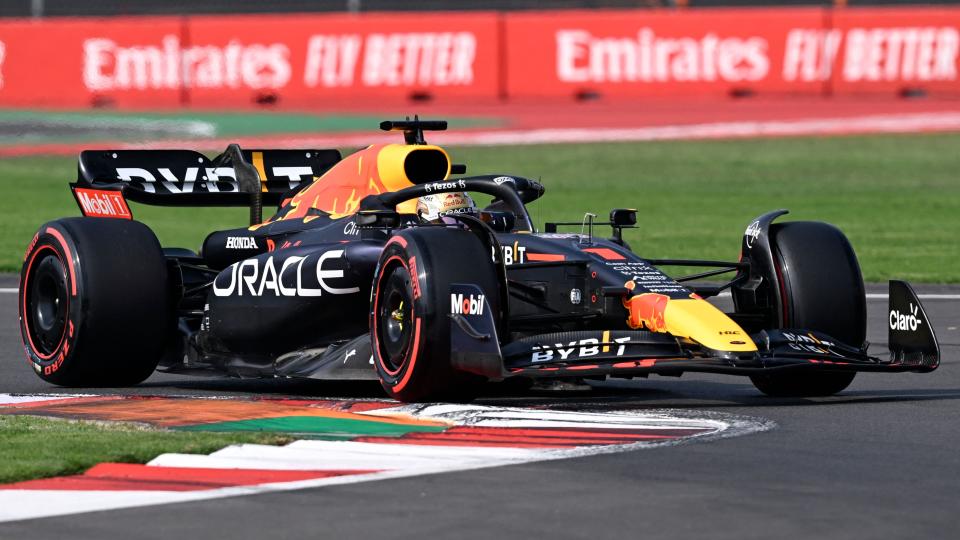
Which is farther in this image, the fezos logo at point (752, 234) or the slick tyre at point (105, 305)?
the slick tyre at point (105, 305)

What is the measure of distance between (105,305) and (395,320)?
1.88 meters

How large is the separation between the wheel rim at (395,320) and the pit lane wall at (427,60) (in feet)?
86.2

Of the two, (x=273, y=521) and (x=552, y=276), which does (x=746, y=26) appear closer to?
(x=552, y=276)

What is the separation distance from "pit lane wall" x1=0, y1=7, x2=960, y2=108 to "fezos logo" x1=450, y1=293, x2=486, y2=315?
26747mm

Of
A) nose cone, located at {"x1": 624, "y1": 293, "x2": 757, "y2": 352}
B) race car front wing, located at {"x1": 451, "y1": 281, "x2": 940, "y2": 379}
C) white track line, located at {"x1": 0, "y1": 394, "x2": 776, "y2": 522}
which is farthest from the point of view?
nose cone, located at {"x1": 624, "y1": 293, "x2": 757, "y2": 352}

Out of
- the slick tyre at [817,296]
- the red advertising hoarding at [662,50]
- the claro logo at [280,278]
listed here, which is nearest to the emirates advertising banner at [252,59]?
the red advertising hoarding at [662,50]

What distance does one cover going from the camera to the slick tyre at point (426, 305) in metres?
9.37

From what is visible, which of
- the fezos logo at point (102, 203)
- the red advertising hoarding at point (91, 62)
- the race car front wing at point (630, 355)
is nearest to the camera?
the race car front wing at point (630, 355)

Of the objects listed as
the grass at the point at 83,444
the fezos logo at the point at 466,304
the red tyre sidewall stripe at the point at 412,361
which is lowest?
the grass at the point at 83,444

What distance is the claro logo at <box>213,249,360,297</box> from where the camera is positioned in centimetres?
1052

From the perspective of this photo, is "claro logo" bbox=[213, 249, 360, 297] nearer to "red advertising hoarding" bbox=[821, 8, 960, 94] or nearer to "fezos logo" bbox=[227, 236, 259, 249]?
"fezos logo" bbox=[227, 236, 259, 249]

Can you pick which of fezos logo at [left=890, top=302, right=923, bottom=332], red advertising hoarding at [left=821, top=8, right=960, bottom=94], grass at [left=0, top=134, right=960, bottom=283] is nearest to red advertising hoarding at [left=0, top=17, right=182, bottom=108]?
grass at [left=0, top=134, right=960, bottom=283]

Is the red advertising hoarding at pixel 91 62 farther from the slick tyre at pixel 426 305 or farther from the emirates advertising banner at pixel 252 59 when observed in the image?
the slick tyre at pixel 426 305

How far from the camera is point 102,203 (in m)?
12.3
